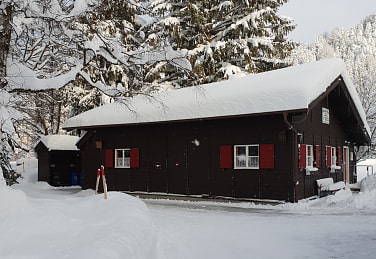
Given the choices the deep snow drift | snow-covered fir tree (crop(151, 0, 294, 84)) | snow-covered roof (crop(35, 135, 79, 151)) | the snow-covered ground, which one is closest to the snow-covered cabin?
the snow-covered ground

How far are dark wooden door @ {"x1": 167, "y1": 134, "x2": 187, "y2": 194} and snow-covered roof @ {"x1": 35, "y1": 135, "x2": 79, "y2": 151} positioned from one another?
9616 millimetres

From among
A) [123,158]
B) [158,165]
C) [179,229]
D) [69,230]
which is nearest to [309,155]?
[158,165]

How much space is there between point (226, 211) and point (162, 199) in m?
4.41

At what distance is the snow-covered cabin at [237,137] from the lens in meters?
13.4

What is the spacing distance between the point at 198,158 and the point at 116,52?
259 inches

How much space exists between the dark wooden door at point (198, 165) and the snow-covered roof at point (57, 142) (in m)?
10.6

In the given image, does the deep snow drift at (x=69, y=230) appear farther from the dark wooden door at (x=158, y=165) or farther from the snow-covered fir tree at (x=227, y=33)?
the snow-covered fir tree at (x=227, y=33)

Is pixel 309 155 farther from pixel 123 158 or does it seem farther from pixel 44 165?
pixel 44 165

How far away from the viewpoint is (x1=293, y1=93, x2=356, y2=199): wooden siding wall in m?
14.0

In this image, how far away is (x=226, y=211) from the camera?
12172mm

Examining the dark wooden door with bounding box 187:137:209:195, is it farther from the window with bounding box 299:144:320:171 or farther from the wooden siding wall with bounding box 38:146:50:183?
the wooden siding wall with bounding box 38:146:50:183

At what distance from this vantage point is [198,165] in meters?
15.4

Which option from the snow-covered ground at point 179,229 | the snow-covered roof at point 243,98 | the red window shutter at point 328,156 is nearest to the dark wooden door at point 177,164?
the snow-covered roof at point 243,98

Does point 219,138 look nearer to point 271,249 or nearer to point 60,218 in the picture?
point 271,249
